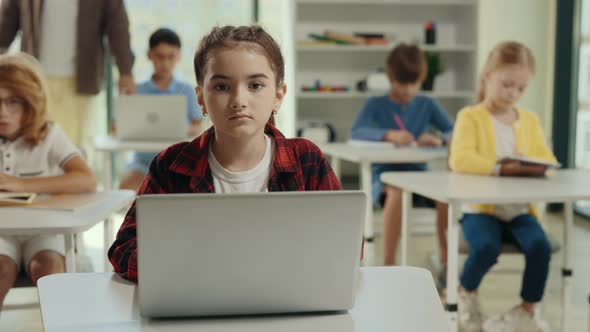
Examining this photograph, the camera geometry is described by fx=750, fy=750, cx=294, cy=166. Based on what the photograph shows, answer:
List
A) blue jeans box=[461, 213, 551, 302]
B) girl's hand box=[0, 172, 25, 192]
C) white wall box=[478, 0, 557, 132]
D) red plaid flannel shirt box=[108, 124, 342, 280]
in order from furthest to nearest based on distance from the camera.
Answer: white wall box=[478, 0, 557, 132] < blue jeans box=[461, 213, 551, 302] < girl's hand box=[0, 172, 25, 192] < red plaid flannel shirt box=[108, 124, 342, 280]

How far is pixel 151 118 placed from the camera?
3367 millimetres

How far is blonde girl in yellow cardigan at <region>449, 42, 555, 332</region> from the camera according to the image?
2.40 meters

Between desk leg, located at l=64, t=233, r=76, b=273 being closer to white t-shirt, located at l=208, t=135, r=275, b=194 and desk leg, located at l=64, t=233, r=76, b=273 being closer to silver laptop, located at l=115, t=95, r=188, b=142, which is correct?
white t-shirt, located at l=208, t=135, r=275, b=194

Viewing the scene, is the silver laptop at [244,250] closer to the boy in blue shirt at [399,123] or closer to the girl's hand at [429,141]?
the boy in blue shirt at [399,123]

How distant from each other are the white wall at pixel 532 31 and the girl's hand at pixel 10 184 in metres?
A: 3.82

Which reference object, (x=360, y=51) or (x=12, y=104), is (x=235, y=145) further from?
(x=360, y=51)

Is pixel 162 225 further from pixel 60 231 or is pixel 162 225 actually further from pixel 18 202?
pixel 18 202

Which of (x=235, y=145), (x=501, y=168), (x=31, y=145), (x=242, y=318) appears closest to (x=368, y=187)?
(x=501, y=168)

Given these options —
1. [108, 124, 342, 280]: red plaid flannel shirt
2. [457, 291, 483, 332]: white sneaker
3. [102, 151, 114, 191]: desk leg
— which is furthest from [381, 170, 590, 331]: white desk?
[102, 151, 114, 191]: desk leg

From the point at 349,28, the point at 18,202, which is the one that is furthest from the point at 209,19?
the point at 18,202

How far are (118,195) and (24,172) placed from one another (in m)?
0.35

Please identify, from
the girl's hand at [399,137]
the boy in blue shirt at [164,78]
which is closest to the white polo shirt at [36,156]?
the boy in blue shirt at [164,78]

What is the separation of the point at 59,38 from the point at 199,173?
3080 millimetres

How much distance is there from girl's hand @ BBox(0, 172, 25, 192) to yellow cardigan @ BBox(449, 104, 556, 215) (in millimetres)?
1424
